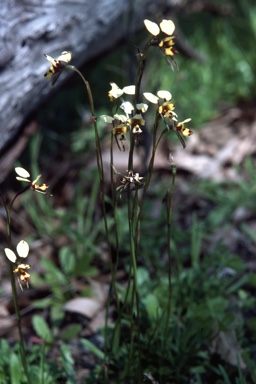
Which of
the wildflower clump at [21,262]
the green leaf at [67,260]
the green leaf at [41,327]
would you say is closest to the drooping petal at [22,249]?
the wildflower clump at [21,262]

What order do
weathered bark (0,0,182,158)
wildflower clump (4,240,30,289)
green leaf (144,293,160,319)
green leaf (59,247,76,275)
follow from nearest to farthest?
wildflower clump (4,240,30,289), green leaf (144,293,160,319), weathered bark (0,0,182,158), green leaf (59,247,76,275)

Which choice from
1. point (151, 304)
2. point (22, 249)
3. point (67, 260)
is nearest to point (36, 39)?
point (67, 260)

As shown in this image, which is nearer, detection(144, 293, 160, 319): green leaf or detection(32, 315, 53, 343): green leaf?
detection(144, 293, 160, 319): green leaf

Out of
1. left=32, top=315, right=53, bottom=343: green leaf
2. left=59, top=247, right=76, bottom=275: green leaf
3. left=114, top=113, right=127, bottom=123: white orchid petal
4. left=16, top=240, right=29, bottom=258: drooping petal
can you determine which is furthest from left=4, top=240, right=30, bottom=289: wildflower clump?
left=59, top=247, right=76, bottom=275: green leaf

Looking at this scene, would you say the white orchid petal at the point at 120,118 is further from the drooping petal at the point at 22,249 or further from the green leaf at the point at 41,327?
the green leaf at the point at 41,327

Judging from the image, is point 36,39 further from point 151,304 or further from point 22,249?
point 22,249

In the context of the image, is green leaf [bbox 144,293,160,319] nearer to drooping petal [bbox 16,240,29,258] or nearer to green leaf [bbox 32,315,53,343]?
green leaf [bbox 32,315,53,343]

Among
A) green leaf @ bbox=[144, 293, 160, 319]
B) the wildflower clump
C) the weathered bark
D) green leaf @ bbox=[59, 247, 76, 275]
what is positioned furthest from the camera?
green leaf @ bbox=[59, 247, 76, 275]

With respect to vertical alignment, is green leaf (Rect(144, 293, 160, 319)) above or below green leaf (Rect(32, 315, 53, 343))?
above

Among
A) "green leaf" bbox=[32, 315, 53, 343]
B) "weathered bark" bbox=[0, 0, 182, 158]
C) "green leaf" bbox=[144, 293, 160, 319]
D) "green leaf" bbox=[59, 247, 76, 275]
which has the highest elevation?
"weathered bark" bbox=[0, 0, 182, 158]
